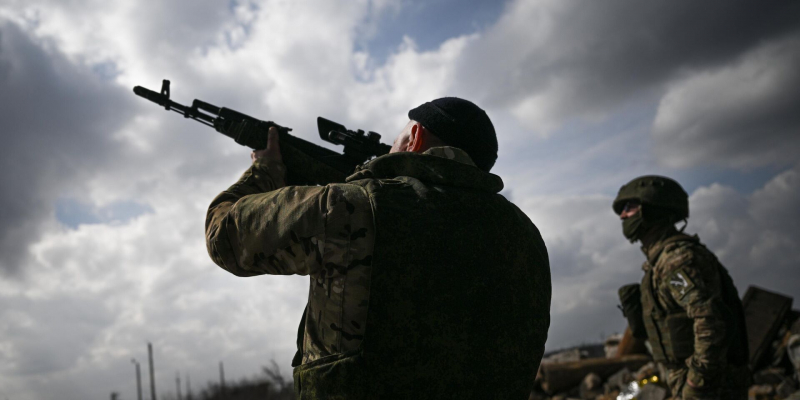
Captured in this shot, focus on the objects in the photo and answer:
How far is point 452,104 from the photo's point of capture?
250cm

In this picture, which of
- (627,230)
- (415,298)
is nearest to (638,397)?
(627,230)

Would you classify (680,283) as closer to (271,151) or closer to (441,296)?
(271,151)

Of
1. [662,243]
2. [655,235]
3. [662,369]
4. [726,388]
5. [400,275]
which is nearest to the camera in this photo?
[400,275]

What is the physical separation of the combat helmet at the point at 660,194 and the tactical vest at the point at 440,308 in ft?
14.5

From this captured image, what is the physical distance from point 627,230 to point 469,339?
15.4ft

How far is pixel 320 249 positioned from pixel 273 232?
17cm

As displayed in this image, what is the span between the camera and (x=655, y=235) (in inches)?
229

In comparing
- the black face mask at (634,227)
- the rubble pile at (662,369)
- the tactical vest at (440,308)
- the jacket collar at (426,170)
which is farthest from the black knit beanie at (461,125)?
the rubble pile at (662,369)

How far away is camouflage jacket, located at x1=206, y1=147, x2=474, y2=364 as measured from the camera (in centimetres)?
185

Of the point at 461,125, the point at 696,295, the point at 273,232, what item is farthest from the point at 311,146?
the point at 696,295

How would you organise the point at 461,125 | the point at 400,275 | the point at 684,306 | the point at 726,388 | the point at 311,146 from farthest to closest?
1. the point at 684,306
2. the point at 726,388
3. the point at 311,146
4. the point at 461,125
5. the point at 400,275

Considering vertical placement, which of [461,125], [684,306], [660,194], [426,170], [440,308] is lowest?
[440,308]

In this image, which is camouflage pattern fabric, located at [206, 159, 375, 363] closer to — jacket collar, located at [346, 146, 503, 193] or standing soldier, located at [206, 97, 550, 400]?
standing soldier, located at [206, 97, 550, 400]

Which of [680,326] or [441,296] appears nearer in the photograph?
[441,296]
